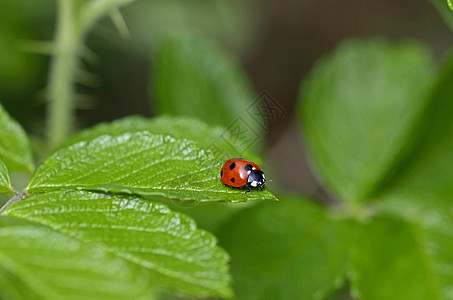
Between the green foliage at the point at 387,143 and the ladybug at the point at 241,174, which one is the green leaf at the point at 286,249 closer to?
the green foliage at the point at 387,143

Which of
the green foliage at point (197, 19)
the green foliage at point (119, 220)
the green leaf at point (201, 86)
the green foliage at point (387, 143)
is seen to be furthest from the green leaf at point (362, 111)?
the green foliage at point (197, 19)

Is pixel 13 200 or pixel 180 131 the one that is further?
pixel 180 131

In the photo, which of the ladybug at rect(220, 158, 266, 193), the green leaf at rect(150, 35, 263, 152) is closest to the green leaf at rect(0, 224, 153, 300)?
the ladybug at rect(220, 158, 266, 193)

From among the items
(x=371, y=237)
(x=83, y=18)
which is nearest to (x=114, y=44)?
(x=83, y=18)

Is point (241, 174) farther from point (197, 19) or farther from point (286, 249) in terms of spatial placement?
point (197, 19)

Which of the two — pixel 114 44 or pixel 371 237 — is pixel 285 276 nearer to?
pixel 371 237

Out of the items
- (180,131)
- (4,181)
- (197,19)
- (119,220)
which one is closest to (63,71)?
(180,131)

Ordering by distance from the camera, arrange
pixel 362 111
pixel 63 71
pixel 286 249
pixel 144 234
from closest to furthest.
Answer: pixel 144 234
pixel 286 249
pixel 63 71
pixel 362 111
